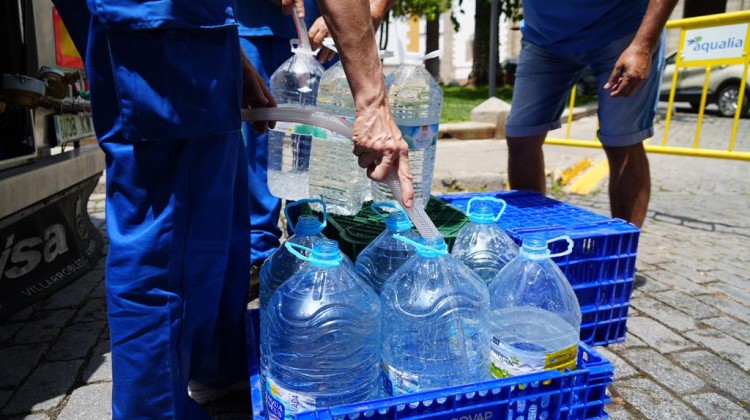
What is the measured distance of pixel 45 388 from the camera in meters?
2.32

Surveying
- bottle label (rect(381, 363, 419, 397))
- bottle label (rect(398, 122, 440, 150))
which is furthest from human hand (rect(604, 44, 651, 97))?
bottle label (rect(381, 363, 419, 397))

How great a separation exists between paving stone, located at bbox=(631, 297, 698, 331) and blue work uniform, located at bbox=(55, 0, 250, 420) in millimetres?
2362

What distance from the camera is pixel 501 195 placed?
129 inches

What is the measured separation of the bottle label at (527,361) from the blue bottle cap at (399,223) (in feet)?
1.60

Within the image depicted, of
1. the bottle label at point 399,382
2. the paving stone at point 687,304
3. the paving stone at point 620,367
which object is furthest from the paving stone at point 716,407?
the bottle label at point 399,382

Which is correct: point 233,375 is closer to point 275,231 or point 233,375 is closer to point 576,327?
point 275,231

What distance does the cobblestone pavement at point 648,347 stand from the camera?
7.34ft

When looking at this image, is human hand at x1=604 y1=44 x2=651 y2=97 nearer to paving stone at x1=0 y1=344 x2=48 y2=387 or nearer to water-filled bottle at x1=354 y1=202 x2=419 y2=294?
water-filled bottle at x1=354 y1=202 x2=419 y2=294

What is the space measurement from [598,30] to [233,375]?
2540mm

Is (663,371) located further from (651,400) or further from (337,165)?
(337,165)

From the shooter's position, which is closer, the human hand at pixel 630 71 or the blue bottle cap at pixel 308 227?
the blue bottle cap at pixel 308 227

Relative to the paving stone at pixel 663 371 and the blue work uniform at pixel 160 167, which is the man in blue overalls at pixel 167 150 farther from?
the paving stone at pixel 663 371

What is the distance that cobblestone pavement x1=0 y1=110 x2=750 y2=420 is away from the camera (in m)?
2.24

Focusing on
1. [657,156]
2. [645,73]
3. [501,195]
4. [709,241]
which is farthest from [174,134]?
[657,156]
